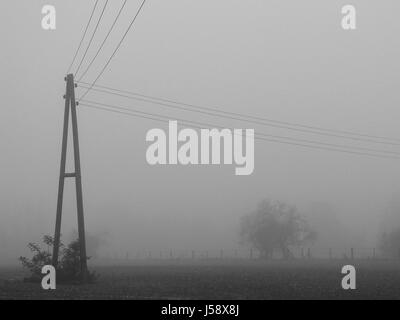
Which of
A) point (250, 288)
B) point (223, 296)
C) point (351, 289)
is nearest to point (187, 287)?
point (250, 288)

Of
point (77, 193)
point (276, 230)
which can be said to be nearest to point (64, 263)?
point (77, 193)

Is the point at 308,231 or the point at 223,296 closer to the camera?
the point at 223,296

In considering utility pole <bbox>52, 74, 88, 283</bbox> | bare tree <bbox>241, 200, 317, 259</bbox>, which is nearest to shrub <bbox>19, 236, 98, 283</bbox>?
utility pole <bbox>52, 74, 88, 283</bbox>

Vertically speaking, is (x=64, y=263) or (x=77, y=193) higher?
(x=77, y=193)

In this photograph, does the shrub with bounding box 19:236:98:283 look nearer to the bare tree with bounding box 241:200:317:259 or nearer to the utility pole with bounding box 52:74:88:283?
the utility pole with bounding box 52:74:88:283

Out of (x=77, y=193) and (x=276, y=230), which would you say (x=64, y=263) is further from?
(x=276, y=230)

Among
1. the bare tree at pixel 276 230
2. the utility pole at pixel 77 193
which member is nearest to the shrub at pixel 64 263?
the utility pole at pixel 77 193

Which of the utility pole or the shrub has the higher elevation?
the utility pole

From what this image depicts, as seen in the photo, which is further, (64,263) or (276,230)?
(276,230)

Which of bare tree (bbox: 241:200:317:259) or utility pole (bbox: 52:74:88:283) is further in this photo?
bare tree (bbox: 241:200:317:259)
